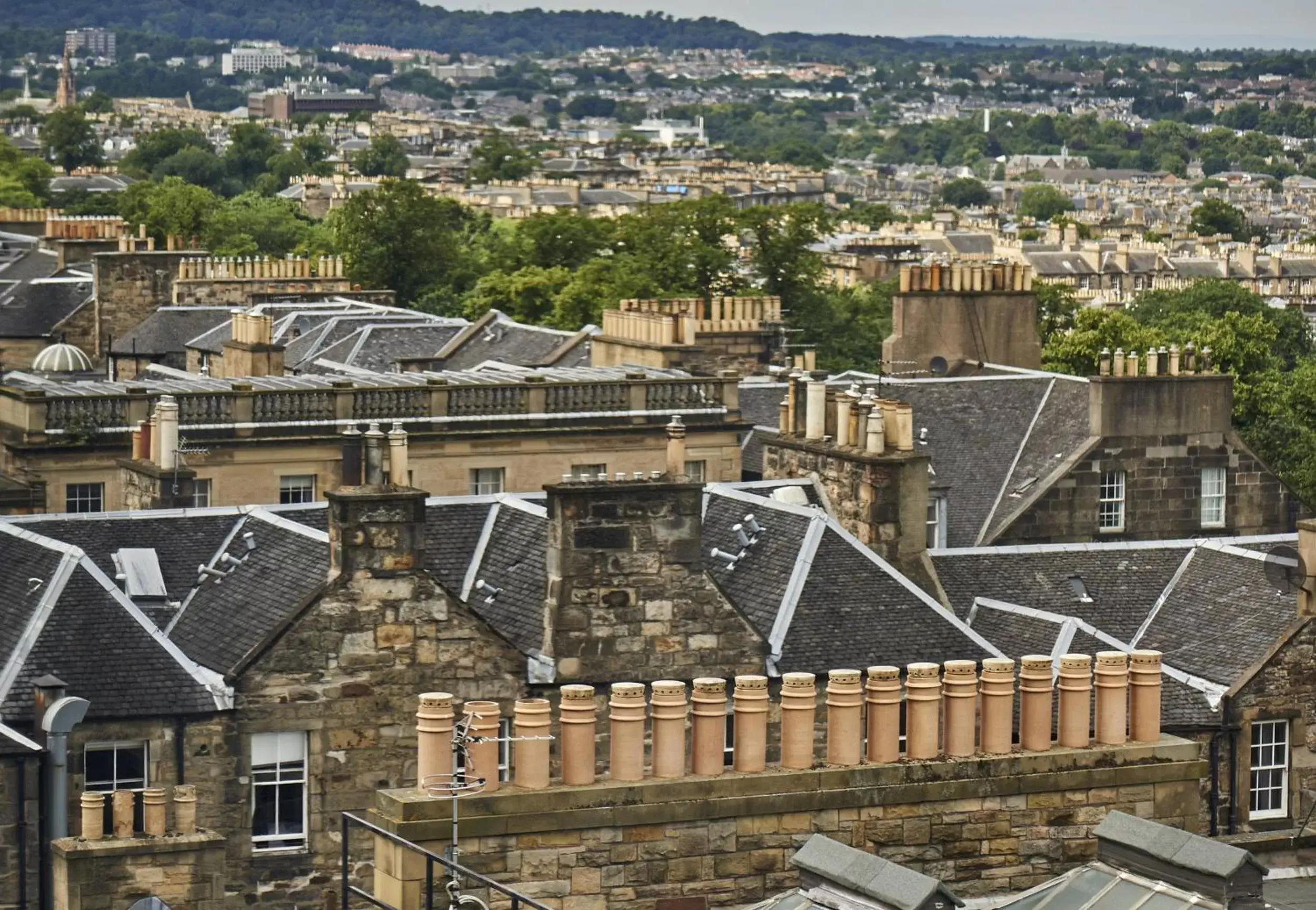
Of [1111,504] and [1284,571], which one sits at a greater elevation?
[1284,571]

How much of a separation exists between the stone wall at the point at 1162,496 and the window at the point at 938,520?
1.29 metres

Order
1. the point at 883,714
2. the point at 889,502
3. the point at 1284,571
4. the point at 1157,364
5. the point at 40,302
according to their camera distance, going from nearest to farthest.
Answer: the point at 883,714 < the point at 889,502 < the point at 1284,571 < the point at 1157,364 < the point at 40,302

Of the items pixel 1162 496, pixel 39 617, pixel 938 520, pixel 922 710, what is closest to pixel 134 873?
pixel 922 710

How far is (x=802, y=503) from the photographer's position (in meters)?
50.0

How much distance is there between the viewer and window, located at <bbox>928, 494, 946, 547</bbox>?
66.0m

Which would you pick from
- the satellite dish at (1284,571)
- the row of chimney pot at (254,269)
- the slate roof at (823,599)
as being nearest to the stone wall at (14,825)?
the slate roof at (823,599)

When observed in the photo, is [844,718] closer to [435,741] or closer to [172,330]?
[435,741]

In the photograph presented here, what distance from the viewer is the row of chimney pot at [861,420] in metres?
51.9

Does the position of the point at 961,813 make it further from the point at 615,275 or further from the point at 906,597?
the point at 615,275

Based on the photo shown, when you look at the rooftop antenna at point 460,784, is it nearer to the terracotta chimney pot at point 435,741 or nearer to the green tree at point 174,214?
the terracotta chimney pot at point 435,741

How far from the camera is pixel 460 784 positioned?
28312mm

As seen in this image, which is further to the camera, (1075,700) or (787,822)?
(1075,700)

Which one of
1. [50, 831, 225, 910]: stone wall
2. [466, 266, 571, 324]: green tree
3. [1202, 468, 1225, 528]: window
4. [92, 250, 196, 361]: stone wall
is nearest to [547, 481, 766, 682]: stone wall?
[50, 831, 225, 910]: stone wall

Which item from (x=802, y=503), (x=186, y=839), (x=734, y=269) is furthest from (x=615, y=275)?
(x=186, y=839)
